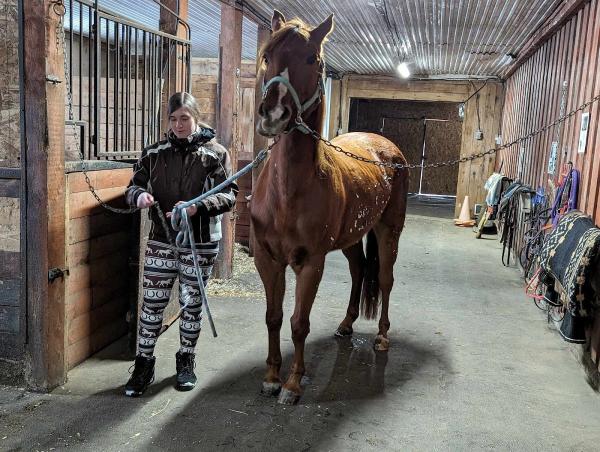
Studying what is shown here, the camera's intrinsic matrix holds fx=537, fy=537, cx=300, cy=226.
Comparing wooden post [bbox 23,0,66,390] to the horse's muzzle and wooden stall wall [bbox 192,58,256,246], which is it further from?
wooden stall wall [bbox 192,58,256,246]

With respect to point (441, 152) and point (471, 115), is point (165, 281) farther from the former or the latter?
point (441, 152)

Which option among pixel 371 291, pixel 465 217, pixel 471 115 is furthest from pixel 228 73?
pixel 471 115

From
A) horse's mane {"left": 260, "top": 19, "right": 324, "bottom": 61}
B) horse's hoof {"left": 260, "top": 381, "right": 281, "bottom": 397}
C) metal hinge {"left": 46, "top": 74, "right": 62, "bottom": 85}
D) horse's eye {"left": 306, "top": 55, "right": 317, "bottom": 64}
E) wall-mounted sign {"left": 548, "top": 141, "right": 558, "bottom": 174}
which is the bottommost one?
horse's hoof {"left": 260, "top": 381, "right": 281, "bottom": 397}

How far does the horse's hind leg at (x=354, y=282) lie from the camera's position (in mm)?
3475

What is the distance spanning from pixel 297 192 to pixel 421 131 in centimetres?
1200

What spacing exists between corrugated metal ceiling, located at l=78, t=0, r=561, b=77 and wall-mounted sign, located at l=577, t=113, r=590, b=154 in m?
1.51

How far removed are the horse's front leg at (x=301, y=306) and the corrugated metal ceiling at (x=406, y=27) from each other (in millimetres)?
3053

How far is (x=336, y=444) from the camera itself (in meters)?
2.15

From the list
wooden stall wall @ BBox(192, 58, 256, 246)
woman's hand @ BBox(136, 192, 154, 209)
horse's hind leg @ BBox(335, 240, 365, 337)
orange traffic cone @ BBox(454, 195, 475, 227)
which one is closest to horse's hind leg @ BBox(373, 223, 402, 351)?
horse's hind leg @ BBox(335, 240, 365, 337)

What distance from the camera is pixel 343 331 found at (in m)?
3.46

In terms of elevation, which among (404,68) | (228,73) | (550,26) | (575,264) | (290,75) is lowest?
(575,264)

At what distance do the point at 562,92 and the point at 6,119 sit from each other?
13.9ft

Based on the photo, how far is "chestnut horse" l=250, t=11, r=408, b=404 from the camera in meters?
2.22

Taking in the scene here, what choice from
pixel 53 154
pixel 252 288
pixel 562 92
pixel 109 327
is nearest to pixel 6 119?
pixel 53 154
